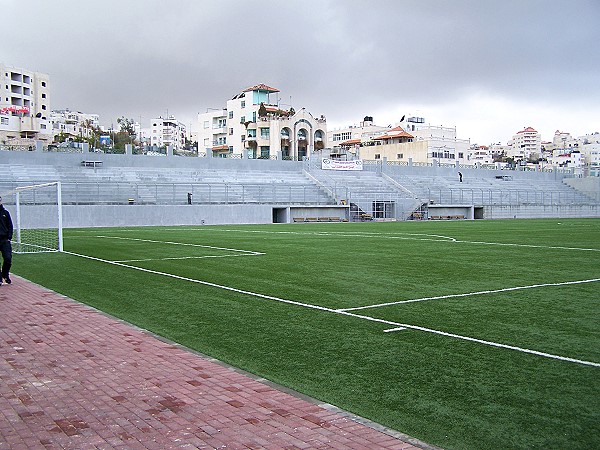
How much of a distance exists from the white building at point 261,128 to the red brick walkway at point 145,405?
7634cm

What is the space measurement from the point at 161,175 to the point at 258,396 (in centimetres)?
4575

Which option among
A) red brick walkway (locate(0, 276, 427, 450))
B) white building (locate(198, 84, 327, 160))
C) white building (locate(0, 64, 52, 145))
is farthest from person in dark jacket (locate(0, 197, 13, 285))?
white building (locate(0, 64, 52, 145))

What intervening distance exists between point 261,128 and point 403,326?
84847 mm

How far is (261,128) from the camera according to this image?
91.0 m

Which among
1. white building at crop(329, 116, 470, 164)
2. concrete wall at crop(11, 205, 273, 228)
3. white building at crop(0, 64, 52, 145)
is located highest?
white building at crop(0, 64, 52, 145)

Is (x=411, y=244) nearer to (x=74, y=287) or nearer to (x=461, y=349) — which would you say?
(x=74, y=287)

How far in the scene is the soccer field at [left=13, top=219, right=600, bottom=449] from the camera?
4.85 m

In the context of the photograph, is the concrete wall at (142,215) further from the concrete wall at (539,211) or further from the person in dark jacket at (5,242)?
the person in dark jacket at (5,242)

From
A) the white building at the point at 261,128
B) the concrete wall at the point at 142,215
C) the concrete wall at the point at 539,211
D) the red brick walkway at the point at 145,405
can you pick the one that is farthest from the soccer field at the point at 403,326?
the white building at the point at 261,128

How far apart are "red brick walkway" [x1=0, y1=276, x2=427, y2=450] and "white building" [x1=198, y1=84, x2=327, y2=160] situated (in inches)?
3005

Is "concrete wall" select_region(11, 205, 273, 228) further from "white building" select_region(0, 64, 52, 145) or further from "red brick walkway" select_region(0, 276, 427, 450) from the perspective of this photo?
"white building" select_region(0, 64, 52, 145)

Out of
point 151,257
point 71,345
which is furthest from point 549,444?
point 151,257

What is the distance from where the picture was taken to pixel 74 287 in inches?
474

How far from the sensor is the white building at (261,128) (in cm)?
8906
